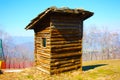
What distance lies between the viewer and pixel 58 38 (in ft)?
53.6

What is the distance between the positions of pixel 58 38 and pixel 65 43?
3.09ft

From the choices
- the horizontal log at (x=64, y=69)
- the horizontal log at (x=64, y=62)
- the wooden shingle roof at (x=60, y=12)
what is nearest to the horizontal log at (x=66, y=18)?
the wooden shingle roof at (x=60, y=12)

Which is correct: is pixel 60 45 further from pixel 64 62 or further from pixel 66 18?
pixel 66 18

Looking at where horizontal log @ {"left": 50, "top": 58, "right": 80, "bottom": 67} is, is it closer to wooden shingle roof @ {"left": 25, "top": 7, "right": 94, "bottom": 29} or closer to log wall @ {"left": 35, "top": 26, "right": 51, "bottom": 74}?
log wall @ {"left": 35, "top": 26, "right": 51, "bottom": 74}

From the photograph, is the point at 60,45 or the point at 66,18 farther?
the point at 66,18

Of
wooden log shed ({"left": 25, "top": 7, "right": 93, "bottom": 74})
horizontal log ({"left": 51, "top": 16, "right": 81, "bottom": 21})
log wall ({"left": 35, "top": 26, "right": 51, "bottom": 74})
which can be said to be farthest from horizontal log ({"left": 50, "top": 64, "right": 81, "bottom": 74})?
horizontal log ({"left": 51, "top": 16, "right": 81, "bottom": 21})

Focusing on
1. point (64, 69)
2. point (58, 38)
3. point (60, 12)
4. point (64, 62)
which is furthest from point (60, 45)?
point (60, 12)

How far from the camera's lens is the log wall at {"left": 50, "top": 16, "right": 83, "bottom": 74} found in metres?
16.1

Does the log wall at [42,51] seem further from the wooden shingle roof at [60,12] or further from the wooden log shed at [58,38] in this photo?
the wooden shingle roof at [60,12]

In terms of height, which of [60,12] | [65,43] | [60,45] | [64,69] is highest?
[60,12]

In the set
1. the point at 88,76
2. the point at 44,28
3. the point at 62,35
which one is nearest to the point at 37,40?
the point at 44,28

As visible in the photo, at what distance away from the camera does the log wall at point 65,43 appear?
16.1m

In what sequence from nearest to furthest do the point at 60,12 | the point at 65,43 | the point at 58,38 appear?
1. the point at 60,12
2. the point at 58,38
3. the point at 65,43

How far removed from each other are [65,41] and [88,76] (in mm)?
3763
